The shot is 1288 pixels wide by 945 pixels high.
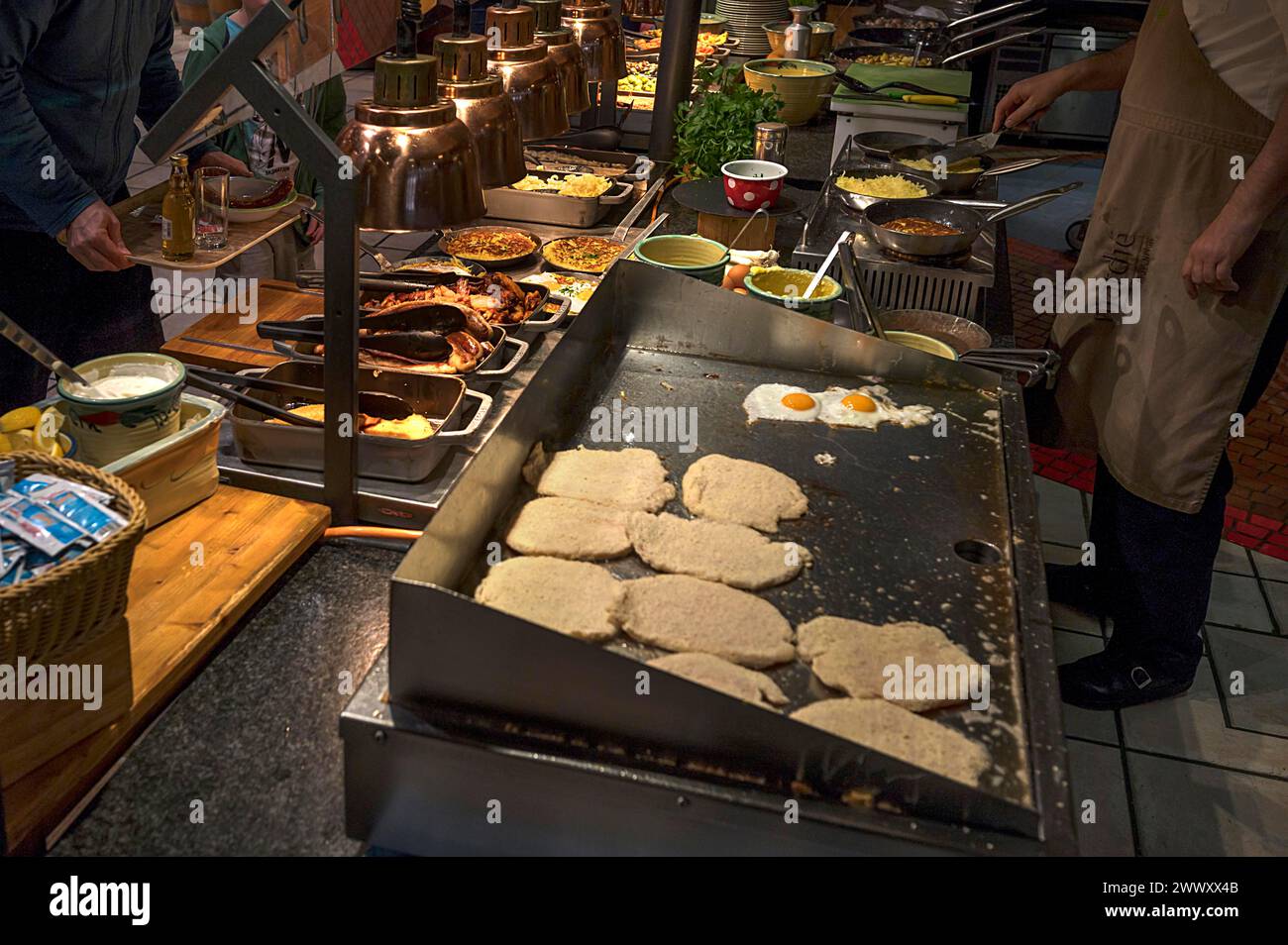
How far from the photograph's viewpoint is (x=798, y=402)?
84.3 inches

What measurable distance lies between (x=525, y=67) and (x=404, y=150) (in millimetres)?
730

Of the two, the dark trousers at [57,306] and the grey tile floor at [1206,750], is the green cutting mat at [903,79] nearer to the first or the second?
the grey tile floor at [1206,750]

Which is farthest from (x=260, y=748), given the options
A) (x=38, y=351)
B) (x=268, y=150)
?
(x=268, y=150)

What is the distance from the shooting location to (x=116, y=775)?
4.43 feet

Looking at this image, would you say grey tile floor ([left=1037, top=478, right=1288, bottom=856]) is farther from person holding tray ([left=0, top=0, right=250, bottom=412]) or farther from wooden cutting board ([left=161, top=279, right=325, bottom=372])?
person holding tray ([left=0, top=0, right=250, bottom=412])

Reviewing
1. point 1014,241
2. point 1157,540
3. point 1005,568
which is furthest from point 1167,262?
point 1014,241

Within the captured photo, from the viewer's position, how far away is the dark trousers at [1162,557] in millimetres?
2699

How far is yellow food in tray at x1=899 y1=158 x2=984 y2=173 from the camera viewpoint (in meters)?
3.39

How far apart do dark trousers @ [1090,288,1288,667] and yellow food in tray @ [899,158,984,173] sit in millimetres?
1062

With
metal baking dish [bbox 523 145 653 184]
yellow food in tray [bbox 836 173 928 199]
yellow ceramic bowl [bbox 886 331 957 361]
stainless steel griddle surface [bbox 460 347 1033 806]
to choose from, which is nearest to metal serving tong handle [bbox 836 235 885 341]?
yellow ceramic bowl [bbox 886 331 957 361]

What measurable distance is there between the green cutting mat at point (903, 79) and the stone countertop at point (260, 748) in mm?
3051

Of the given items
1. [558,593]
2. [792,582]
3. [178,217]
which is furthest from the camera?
[178,217]

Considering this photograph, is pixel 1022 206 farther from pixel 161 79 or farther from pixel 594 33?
pixel 161 79

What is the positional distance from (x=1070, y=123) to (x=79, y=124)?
256 inches
